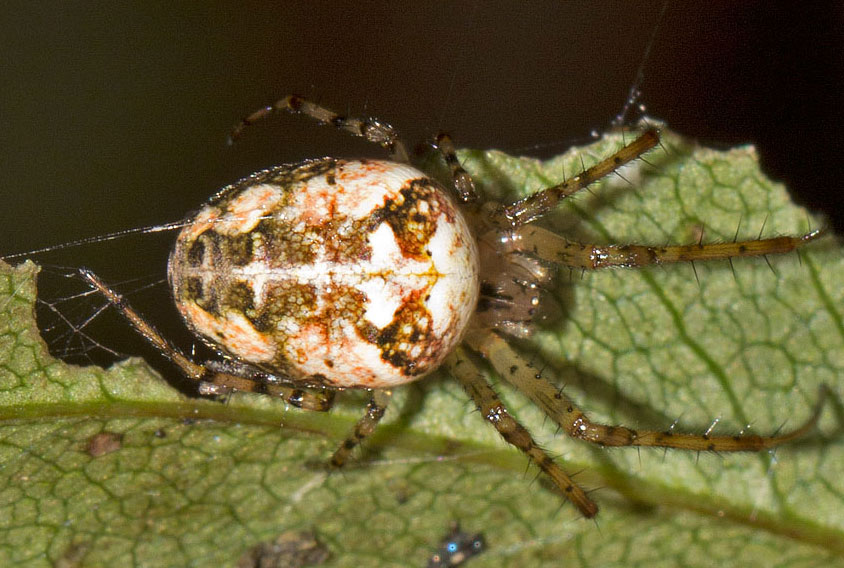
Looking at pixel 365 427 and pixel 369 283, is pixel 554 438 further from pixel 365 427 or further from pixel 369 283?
pixel 369 283

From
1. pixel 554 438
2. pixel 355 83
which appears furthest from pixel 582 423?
pixel 355 83

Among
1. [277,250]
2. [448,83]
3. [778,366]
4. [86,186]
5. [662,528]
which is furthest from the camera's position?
[448,83]

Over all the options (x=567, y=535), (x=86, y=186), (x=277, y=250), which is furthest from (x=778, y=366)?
(x=86, y=186)

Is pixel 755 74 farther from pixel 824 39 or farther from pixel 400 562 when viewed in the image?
pixel 400 562

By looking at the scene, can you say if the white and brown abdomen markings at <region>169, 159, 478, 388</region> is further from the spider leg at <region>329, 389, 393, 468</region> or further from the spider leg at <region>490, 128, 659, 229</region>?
the spider leg at <region>490, 128, 659, 229</region>

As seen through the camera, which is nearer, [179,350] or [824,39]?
[179,350]

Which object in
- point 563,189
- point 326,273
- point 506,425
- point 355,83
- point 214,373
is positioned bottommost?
point 214,373
